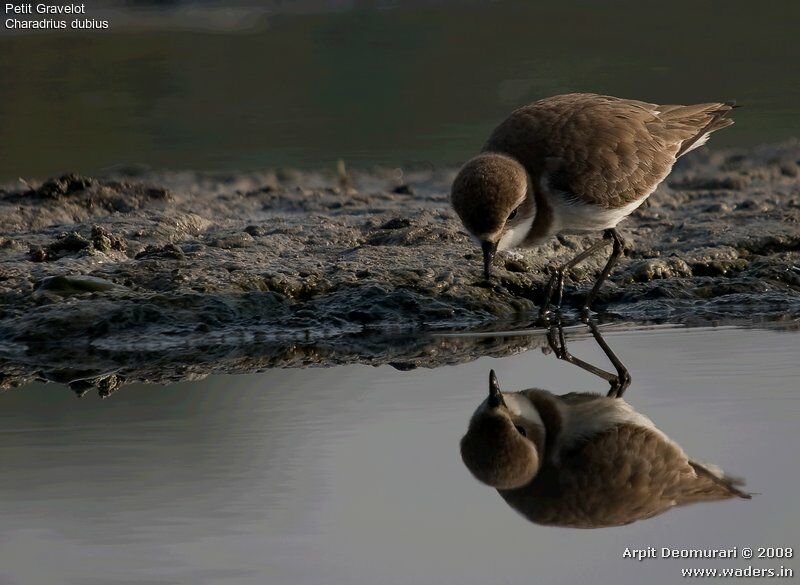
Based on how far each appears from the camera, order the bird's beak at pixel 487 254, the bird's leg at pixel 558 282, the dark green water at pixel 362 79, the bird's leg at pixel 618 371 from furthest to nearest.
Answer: the dark green water at pixel 362 79, the bird's leg at pixel 558 282, the bird's beak at pixel 487 254, the bird's leg at pixel 618 371

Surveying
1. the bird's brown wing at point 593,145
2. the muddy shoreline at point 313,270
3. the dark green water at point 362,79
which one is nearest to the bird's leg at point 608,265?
the muddy shoreline at point 313,270

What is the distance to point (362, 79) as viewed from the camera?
13477 millimetres

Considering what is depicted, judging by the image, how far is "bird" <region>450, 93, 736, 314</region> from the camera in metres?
6.32

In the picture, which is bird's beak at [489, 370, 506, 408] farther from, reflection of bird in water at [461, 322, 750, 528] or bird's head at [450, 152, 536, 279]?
bird's head at [450, 152, 536, 279]

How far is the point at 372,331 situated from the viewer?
676 cm

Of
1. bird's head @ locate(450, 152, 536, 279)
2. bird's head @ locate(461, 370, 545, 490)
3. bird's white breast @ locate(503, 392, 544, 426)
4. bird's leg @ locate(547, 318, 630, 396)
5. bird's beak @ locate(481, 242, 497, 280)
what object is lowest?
bird's leg @ locate(547, 318, 630, 396)

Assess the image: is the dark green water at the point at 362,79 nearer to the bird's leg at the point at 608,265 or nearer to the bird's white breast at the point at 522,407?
the bird's leg at the point at 608,265

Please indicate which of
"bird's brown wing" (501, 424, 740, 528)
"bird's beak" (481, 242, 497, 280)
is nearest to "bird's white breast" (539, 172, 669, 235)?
"bird's beak" (481, 242, 497, 280)

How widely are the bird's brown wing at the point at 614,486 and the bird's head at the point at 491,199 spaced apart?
1895mm

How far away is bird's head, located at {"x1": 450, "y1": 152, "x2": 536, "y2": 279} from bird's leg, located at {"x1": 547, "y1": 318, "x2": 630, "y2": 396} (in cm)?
47

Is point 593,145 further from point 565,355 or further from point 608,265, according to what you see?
point 565,355

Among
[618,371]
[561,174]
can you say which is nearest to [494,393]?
[618,371]

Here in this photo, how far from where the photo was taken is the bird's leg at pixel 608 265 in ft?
23.6

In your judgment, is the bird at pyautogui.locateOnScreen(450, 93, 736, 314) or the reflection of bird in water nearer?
the reflection of bird in water
